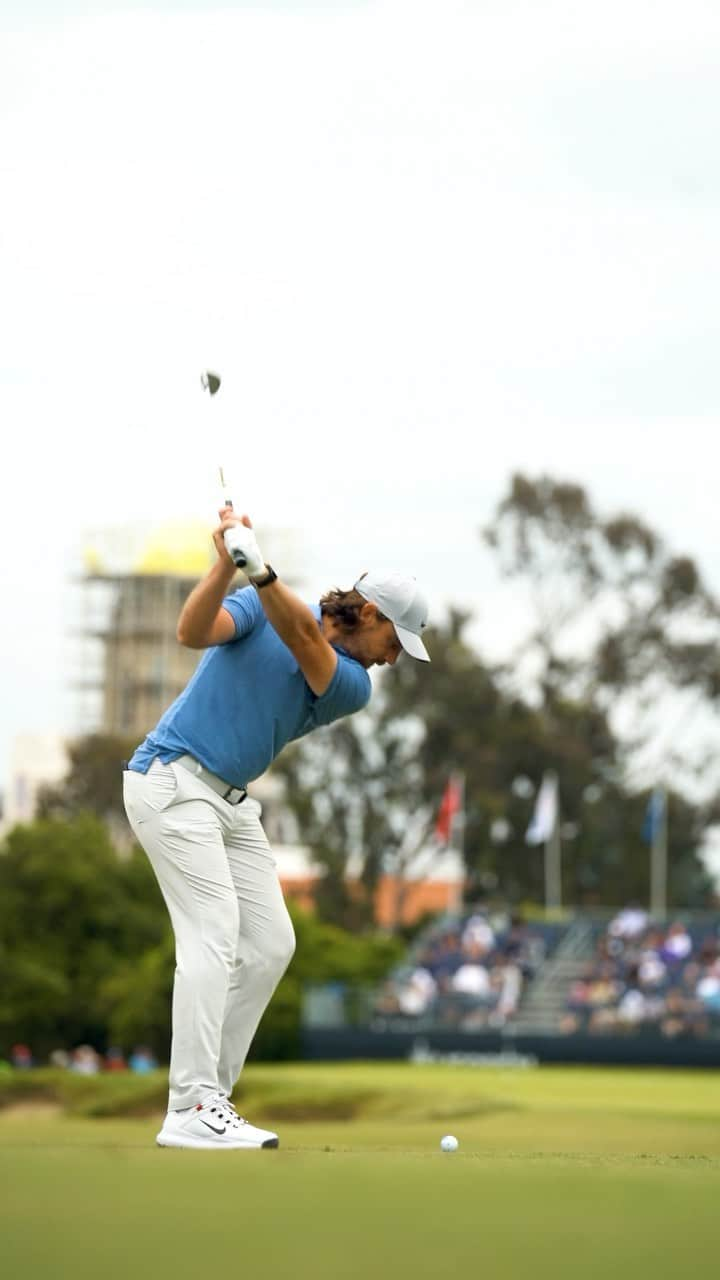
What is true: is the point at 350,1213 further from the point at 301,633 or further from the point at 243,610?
the point at 243,610

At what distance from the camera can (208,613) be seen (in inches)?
271

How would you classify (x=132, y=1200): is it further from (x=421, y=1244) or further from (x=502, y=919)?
(x=502, y=919)

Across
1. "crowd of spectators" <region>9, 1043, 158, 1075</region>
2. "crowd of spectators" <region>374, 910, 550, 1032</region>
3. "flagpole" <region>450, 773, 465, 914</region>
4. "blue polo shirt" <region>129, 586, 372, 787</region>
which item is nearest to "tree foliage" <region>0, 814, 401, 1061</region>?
"crowd of spectators" <region>9, 1043, 158, 1075</region>

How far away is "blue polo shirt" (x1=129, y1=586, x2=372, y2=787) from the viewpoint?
23.6 feet

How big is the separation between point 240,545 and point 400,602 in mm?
789

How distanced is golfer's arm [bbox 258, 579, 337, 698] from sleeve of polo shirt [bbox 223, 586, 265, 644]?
163mm

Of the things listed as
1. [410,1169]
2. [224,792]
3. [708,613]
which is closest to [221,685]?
[224,792]

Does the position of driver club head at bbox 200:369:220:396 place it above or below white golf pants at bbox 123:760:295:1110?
above

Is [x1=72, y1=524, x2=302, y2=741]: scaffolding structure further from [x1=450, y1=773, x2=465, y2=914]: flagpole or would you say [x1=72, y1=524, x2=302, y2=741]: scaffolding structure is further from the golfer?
the golfer

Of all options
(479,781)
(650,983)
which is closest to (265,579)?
(650,983)

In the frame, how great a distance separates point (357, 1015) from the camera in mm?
36625

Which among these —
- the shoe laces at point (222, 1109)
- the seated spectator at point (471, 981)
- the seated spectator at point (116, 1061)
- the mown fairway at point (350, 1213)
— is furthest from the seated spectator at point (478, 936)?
the mown fairway at point (350, 1213)

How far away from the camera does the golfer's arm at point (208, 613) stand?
22.3ft

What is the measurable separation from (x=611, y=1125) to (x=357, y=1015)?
21.8 meters
